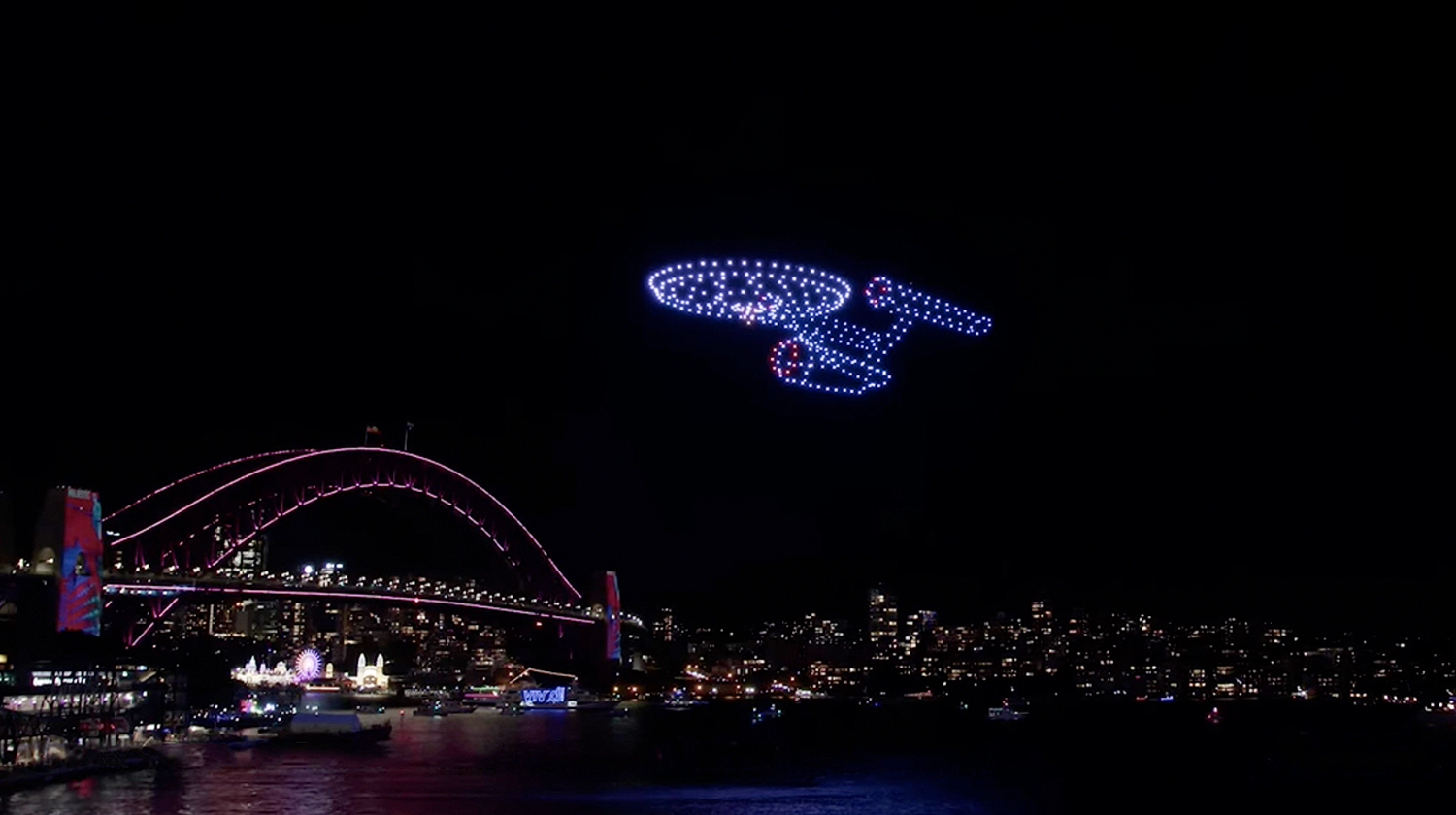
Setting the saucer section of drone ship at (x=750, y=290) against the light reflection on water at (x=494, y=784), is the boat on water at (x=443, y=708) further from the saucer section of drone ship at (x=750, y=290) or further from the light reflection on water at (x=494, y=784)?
the saucer section of drone ship at (x=750, y=290)

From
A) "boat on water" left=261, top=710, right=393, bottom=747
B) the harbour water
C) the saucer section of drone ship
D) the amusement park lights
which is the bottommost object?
the harbour water

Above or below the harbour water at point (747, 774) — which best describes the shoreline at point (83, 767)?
above

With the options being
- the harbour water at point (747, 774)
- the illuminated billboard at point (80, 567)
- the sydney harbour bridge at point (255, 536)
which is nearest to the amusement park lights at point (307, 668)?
the sydney harbour bridge at point (255, 536)

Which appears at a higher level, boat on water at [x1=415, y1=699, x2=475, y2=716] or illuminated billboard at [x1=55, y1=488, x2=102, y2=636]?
illuminated billboard at [x1=55, y1=488, x2=102, y2=636]

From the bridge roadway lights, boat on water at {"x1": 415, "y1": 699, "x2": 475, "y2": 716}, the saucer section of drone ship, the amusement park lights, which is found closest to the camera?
the saucer section of drone ship

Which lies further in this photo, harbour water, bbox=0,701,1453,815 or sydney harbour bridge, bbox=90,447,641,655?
sydney harbour bridge, bbox=90,447,641,655

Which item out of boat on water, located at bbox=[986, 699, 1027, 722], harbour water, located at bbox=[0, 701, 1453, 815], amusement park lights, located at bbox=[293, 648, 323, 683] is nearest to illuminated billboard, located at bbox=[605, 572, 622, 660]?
amusement park lights, located at bbox=[293, 648, 323, 683]

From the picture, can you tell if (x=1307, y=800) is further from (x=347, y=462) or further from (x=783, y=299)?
(x=347, y=462)

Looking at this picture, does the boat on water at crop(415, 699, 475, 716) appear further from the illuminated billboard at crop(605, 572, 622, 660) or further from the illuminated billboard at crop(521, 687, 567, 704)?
the illuminated billboard at crop(605, 572, 622, 660)
